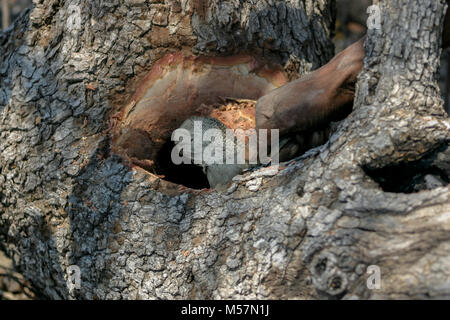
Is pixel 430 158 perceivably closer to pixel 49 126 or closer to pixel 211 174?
pixel 211 174

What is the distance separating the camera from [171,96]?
2.41m

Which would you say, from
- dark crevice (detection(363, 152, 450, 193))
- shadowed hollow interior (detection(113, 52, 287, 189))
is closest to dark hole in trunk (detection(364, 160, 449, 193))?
dark crevice (detection(363, 152, 450, 193))

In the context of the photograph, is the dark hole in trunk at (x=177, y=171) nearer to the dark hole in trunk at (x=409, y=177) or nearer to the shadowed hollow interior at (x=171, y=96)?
the shadowed hollow interior at (x=171, y=96)

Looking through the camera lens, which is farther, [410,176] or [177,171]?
[177,171]

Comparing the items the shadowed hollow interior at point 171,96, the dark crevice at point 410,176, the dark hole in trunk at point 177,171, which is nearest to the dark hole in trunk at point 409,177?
the dark crevice at point 410,176

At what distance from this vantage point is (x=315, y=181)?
1815 mm

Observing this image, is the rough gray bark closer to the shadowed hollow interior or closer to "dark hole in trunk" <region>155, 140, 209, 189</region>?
the shadowed hollow interior

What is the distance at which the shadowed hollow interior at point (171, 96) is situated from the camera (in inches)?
93.5

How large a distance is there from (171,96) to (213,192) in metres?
0.61

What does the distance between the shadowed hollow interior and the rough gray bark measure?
6cm

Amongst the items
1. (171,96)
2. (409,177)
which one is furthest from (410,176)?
(171,96)

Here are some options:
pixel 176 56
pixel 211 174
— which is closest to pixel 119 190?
pixel 211 174

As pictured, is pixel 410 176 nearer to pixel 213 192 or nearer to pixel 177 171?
pixel 213 192

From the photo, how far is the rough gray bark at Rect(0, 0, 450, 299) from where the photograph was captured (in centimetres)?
165
